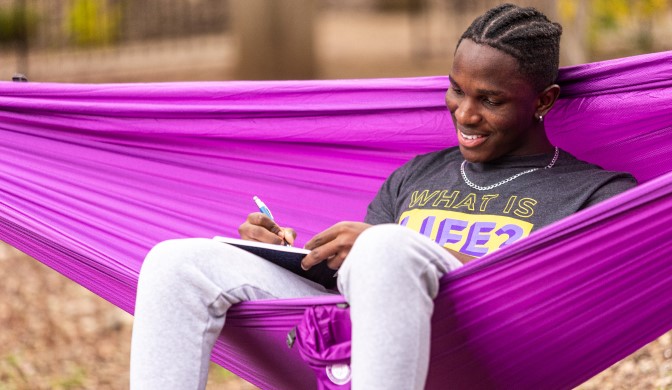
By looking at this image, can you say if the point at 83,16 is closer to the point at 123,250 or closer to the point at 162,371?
the point at 123,250

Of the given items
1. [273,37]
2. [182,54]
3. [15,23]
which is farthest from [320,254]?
[15,23]

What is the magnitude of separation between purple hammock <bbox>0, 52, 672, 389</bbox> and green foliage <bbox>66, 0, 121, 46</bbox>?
733 cm

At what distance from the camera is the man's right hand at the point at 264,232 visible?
2.47 metres

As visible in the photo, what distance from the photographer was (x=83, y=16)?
10102 mm

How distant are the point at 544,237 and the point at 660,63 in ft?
2.24

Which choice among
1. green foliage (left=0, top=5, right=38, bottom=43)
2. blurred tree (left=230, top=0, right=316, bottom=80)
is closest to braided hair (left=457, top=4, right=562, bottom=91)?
blurred tree (left=230, top=0, right=316, bottom=80)

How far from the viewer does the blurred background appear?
402 centimetres

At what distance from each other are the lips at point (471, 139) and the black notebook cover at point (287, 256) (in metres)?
0.39

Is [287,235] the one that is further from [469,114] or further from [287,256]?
[469,114]

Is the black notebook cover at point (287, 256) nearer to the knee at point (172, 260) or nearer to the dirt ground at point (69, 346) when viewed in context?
A: the knee at point (172, 260)

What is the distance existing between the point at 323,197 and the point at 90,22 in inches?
302

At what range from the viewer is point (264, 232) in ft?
8.09

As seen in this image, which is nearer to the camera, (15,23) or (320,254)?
(320,254)

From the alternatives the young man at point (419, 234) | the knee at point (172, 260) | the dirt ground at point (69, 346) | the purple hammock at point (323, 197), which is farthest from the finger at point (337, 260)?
the dirt ground at point (69, 346)
